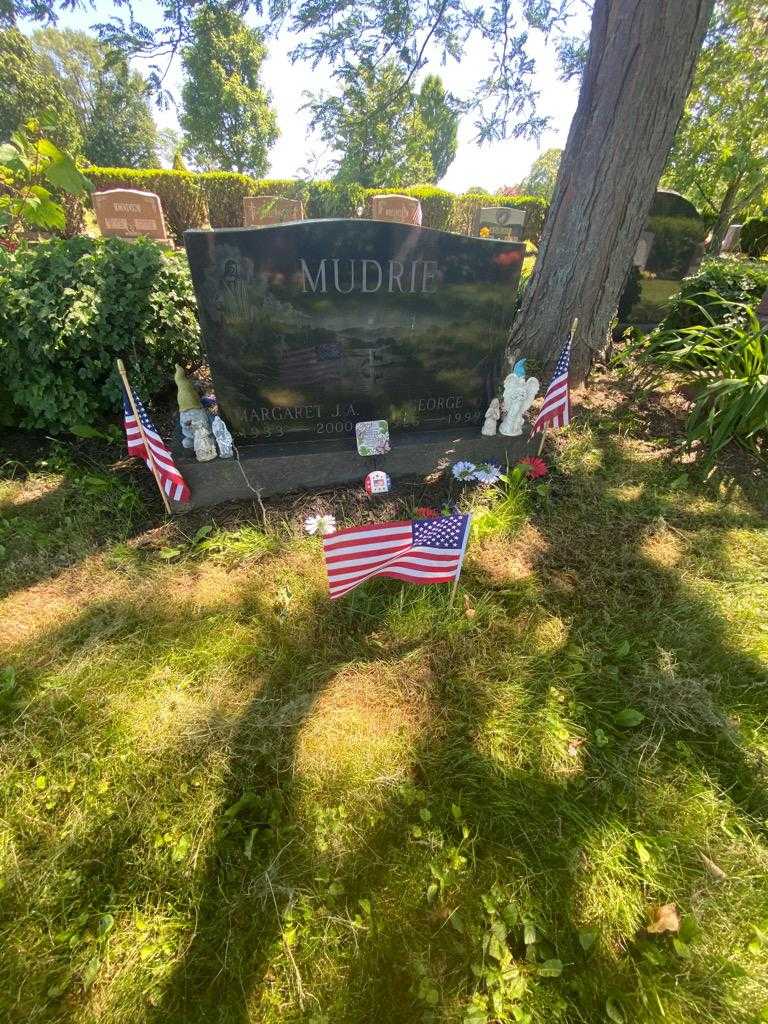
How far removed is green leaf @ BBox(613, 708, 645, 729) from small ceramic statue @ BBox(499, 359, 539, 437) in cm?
227

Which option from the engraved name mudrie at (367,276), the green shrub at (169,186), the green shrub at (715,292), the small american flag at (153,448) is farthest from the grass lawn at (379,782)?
the green shrub at (169,186)

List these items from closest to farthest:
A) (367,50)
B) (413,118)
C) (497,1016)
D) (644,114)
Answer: (497,1016) → (644,114) → (367,50) → (413,118)

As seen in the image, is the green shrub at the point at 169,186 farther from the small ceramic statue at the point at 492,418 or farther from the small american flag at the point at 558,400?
the small american flag at the point at 558,400

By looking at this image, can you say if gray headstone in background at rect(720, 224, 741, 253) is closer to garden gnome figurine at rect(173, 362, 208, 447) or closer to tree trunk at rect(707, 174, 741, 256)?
tree trunk at rect(707, 174, 741, 256)

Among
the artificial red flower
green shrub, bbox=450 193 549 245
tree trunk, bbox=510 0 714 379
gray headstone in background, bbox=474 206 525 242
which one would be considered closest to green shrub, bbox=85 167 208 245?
gray headstone in background, bbox=474 206 525 242

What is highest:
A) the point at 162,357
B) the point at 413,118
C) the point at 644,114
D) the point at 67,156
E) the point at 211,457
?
the point at 413,118

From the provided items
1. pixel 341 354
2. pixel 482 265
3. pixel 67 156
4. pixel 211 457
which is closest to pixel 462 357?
pixel 482 265

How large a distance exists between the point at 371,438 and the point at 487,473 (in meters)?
0.97

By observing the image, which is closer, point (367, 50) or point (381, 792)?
point (381, 792)

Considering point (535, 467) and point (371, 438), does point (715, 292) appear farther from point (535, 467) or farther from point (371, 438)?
point (371, 438)

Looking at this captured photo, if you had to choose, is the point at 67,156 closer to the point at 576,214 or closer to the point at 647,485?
Answer: the point at 576,214

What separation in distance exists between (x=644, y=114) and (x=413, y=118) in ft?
9.00

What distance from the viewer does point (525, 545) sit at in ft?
9.76

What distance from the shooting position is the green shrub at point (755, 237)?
54.5 feet
